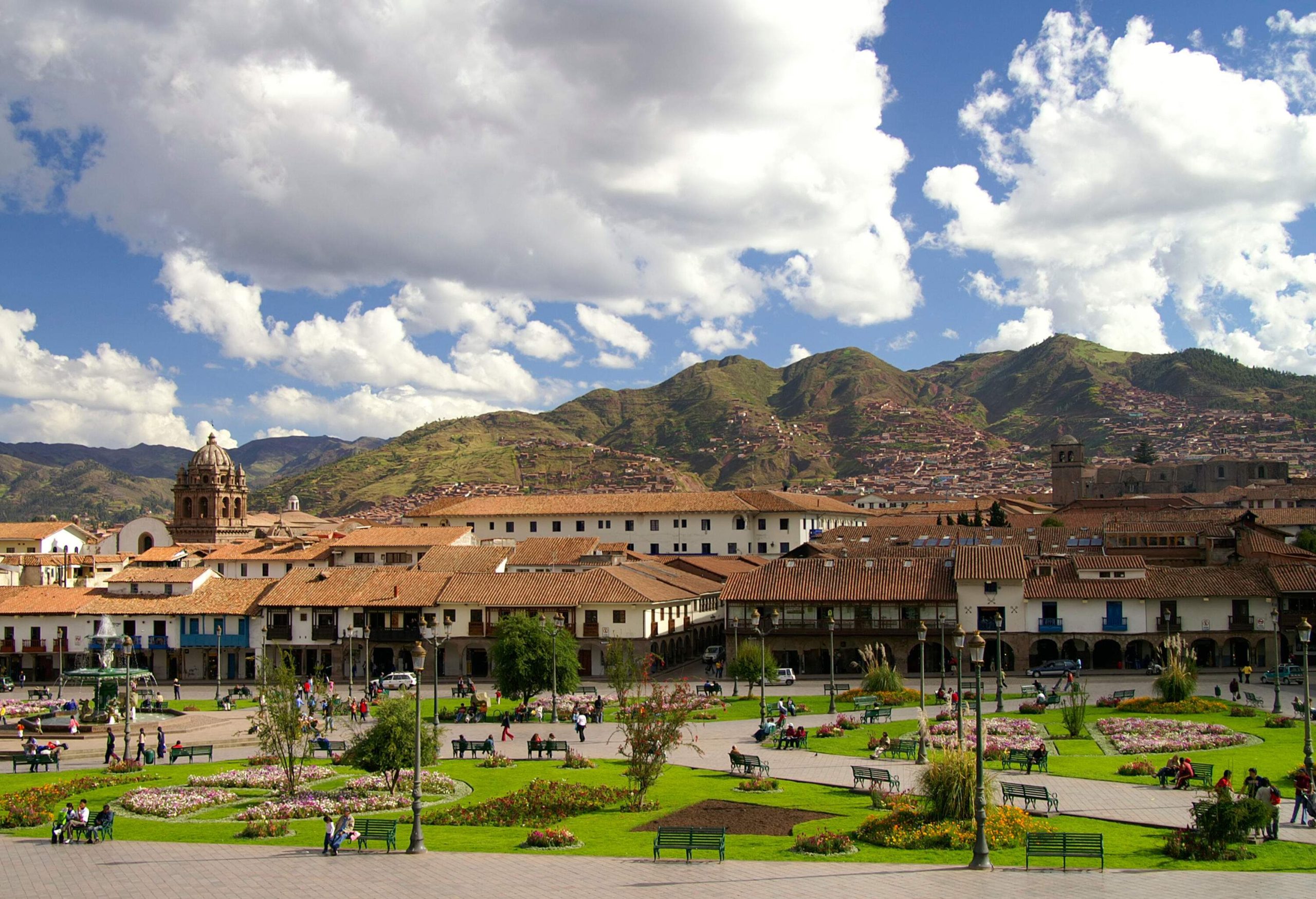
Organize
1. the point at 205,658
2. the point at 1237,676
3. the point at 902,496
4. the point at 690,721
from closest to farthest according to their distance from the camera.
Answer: the point at 690,721, the point at 1237,676, the point at 205,658, the point at 902,496

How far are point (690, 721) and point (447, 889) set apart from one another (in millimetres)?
25521

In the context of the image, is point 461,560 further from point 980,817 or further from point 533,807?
point 980,817

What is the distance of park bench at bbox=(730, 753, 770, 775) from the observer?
3172 centimetres

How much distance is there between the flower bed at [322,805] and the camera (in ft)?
90.2

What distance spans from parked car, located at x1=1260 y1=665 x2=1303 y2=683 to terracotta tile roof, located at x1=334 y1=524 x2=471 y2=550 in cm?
5392

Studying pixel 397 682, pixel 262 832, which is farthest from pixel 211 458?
pixel 262 832

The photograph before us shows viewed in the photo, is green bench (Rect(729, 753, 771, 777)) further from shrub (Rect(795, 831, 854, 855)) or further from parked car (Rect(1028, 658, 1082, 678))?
parked car (Rect(1028, 658, 1082, 678))

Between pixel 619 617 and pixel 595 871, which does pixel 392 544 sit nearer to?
pixel 619 617

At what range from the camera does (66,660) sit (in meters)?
72.2

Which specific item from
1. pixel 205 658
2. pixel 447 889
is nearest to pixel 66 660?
pixel 205 658

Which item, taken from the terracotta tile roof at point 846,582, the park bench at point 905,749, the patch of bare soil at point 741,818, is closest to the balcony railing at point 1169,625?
the terracotta tile roof at point 846,582

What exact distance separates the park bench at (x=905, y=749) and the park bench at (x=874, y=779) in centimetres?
424

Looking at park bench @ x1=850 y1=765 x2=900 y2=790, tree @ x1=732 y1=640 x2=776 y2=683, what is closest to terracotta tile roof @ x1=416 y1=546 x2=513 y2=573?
tree @ x1=732 y1=640 x2=776 y2=683

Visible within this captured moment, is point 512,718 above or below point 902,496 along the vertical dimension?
below
